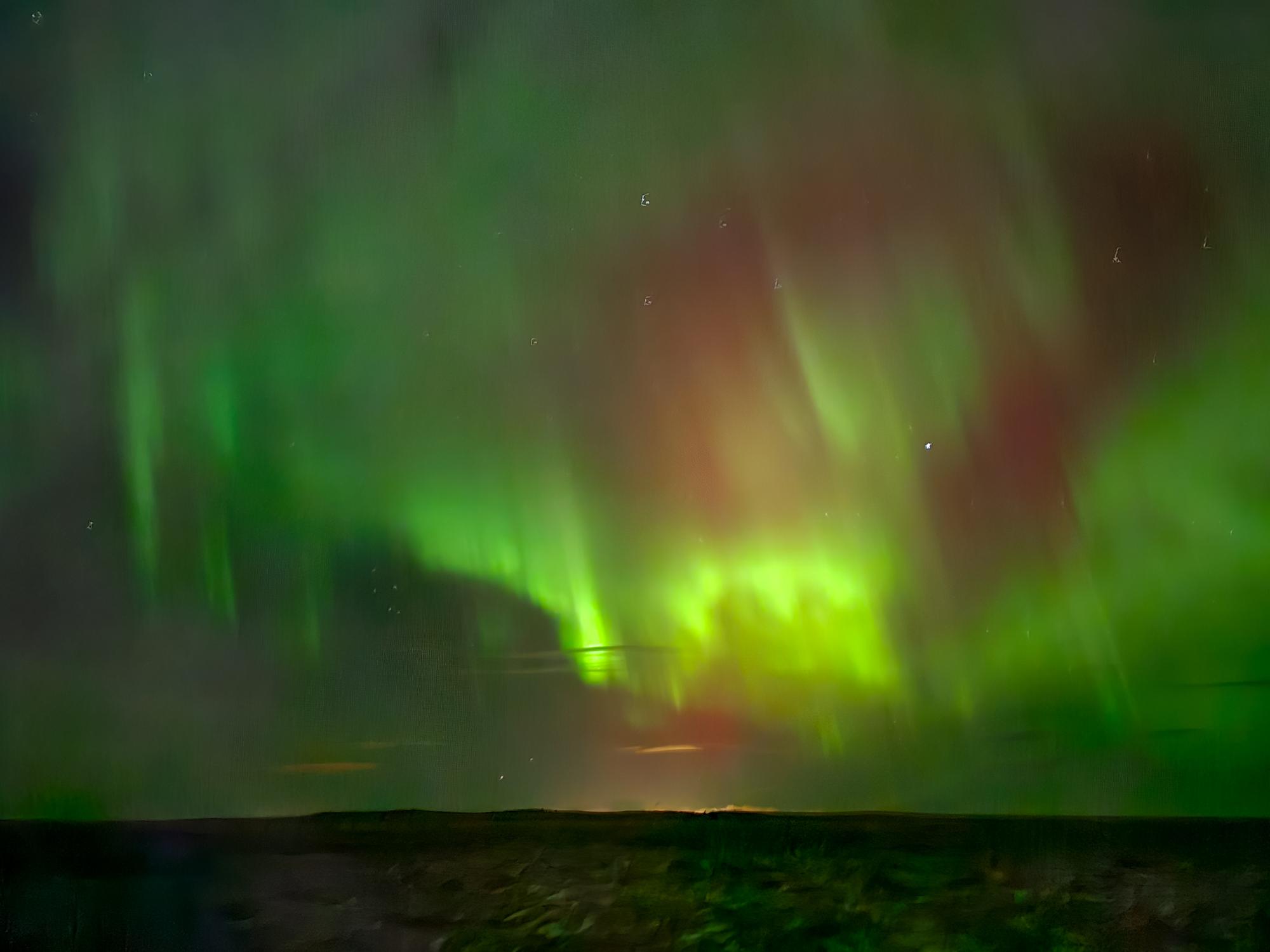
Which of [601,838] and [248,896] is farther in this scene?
[601,838]

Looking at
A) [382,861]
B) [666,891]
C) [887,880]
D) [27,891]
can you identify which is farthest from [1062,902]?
[27,891]

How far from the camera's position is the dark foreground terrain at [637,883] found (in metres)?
2.72

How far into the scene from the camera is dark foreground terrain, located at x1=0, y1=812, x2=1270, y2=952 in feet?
8.94

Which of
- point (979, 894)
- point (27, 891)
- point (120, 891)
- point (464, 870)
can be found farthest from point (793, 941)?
point (27, 891)

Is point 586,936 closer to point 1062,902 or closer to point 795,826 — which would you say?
A: point 795,826

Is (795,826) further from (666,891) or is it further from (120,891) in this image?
(120,891)

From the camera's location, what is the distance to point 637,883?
10.1ft

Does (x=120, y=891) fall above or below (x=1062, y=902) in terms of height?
above

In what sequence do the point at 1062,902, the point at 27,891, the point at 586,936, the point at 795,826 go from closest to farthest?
the point at 586,936, the point at 1062,902, the point at 27,891, the point at 795,826

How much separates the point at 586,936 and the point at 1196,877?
192 centimetres

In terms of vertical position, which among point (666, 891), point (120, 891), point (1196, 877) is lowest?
point (1196, 877)

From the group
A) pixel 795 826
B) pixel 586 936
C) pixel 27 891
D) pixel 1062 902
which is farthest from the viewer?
pixel 795 826

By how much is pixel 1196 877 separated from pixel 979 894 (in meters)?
0.72

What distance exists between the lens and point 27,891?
3.20m
